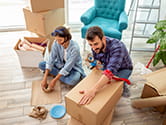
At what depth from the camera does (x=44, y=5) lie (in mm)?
2119

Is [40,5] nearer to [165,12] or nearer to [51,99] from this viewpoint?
[51,99]

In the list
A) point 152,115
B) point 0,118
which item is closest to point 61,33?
point 0,118

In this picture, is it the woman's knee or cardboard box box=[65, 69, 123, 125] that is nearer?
cardboard box box=[65, 69, 123, 125]

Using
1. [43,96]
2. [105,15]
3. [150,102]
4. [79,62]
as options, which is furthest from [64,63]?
[105,15]

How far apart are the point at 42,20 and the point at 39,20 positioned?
0.06 m

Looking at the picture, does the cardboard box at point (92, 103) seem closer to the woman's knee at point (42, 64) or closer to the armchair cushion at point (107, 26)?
the woman's knee at point (42, 64)

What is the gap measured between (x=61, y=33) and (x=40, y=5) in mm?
729

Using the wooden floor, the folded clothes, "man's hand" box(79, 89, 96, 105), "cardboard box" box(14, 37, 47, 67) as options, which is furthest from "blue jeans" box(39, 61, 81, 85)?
"man's hand" box(79, 89, 96, 105)

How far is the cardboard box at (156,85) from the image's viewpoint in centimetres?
148

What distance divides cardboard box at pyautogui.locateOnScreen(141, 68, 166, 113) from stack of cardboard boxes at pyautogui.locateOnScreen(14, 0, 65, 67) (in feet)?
4.12

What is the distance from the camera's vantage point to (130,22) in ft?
10.2

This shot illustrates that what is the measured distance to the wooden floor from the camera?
157cm

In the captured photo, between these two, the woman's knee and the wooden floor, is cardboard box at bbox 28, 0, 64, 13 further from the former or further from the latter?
the wooden floor

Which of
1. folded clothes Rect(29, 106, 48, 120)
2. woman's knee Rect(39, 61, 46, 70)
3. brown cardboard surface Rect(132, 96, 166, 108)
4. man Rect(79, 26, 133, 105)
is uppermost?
man Rect(79, 26, 133, 105)
